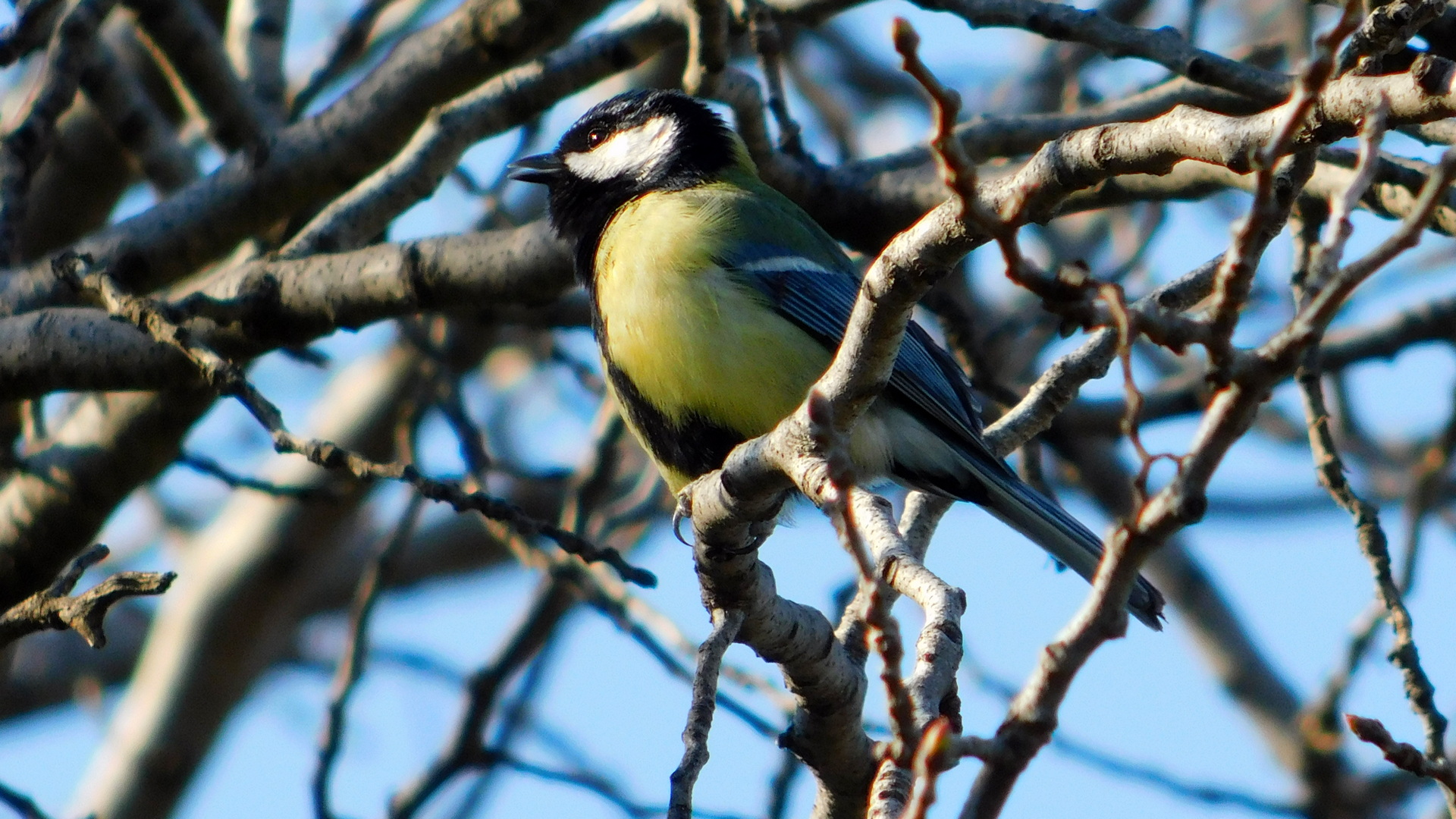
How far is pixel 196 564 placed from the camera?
6949 mm

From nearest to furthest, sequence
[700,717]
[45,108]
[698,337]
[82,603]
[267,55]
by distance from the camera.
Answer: [700,717]
[82,603]
[698,337]
[45,108]
[267,55]

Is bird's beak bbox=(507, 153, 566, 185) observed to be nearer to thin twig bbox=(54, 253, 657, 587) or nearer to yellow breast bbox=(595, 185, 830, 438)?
yellow breast bbox=(595, 185, 830, 438)

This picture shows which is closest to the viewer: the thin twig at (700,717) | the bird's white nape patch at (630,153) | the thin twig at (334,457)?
the thin twig at (700,717)

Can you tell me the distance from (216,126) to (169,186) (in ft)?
1.54

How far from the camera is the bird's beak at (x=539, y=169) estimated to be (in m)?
5.18

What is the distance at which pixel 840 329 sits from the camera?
165 inches

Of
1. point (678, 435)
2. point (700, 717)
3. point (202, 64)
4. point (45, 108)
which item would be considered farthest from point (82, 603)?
point (202, 64)

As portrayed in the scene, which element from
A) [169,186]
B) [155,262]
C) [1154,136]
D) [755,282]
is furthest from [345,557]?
[1154,136]

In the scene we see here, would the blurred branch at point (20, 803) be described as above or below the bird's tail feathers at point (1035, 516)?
above

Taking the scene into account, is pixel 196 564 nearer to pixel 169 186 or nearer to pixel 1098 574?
pixel 169 186

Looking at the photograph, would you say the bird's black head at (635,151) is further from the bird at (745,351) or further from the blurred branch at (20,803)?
the blurred branch at (20,803)

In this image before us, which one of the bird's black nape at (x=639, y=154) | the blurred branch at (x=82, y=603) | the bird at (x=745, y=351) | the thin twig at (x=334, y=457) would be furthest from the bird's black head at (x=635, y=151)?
the blurred branch at (x=82, y=603)

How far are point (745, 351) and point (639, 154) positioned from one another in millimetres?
1533

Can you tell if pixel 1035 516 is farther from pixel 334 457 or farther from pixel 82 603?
pixel 82 603
